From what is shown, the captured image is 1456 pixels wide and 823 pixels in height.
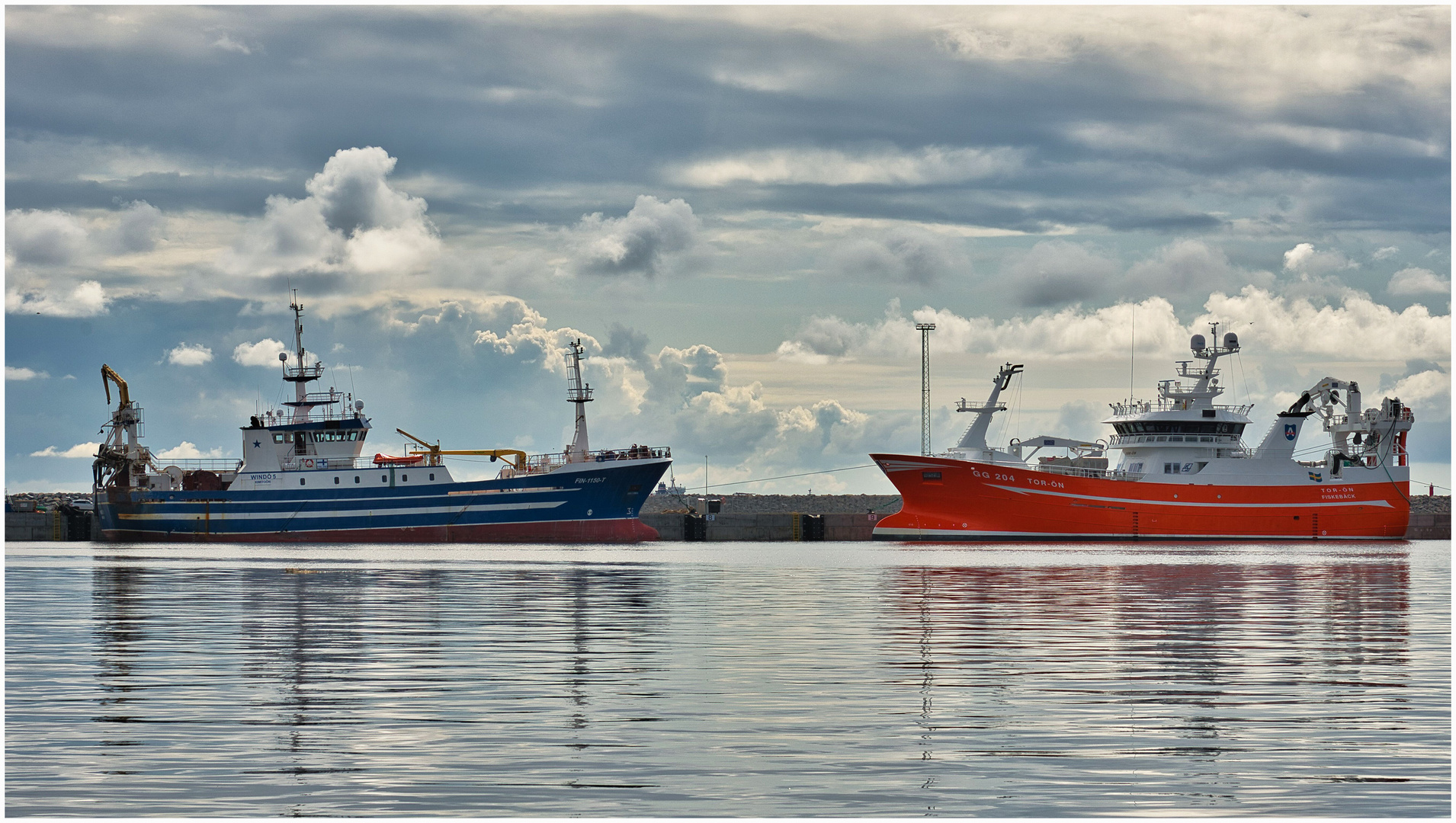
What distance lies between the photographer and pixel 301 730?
12727 millimetres

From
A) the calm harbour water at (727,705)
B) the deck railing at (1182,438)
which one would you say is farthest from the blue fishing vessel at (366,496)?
the calm harbour water at (727,705)

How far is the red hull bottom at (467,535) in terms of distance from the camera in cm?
8669

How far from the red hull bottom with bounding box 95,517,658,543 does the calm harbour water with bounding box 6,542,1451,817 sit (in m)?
55.6

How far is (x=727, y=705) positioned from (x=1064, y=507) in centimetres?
7213

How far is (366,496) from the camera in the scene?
8706 centimetres

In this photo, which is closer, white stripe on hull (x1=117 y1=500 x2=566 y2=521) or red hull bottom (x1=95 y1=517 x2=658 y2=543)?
red hull bottom (x1=95 y1=517 x2=658 y2=543)

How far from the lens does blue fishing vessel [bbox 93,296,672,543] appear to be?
87000 mm

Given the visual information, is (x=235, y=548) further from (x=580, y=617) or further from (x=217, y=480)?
(x=580, y=617)

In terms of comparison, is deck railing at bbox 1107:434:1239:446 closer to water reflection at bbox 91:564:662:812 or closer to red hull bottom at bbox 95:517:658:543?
red hull bottom at bbox 95:517:658:543

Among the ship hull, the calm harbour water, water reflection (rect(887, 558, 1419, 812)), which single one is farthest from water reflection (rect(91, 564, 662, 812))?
the ship hull

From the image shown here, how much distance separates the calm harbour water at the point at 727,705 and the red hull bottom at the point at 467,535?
182ft

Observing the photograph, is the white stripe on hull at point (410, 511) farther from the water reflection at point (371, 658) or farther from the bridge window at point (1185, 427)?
the water reflection at point (371, 658)

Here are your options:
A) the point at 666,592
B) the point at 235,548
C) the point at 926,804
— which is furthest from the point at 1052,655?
the point at 235,548

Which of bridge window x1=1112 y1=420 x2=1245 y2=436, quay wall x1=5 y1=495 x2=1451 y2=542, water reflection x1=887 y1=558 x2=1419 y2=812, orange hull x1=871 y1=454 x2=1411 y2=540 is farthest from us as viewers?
quay wall x1=5 y1=495 x2=1451 y2=542
